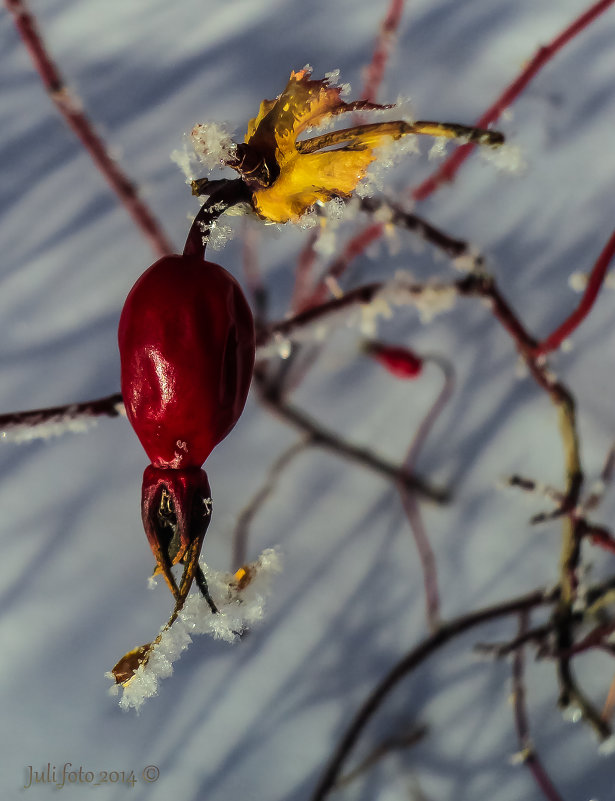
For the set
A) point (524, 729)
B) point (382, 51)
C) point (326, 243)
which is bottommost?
point (524, 729)

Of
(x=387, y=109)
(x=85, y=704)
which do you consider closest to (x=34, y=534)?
(x=85, y=704)

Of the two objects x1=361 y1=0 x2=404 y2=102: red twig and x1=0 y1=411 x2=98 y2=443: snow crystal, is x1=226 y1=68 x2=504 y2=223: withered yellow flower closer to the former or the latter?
x1=0 y1=411 x2=98 y2=443: snow crystal

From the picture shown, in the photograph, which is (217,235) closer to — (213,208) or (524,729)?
(213,208)

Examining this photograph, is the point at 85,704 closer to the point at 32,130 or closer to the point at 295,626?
the point at 295,626

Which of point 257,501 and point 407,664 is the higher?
point 257,501

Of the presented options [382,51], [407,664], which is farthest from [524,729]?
[382,51]
